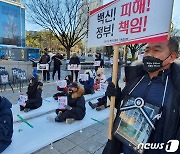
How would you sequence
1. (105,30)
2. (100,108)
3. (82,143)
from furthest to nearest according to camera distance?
1. (100,108)
2. (82,143)
3. (105,30)

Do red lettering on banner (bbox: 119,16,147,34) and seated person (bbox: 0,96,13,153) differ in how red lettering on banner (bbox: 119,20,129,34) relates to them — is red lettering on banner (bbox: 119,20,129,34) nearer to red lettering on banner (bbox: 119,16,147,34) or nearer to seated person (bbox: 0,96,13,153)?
red lettering on banner (bbox: 119,16,147,34)

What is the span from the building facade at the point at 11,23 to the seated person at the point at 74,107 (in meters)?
31.3

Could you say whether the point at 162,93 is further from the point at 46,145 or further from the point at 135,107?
the point at 46,145

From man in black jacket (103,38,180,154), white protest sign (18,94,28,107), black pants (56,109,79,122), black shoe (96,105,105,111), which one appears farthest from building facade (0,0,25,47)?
man in black jacket (103,38,180,154)

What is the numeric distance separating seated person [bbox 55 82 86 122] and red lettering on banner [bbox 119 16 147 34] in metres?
2.61

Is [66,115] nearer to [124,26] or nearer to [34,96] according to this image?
[34,96]

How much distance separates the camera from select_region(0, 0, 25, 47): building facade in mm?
31109

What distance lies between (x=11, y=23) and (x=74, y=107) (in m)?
33.7

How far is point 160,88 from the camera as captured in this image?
145cm

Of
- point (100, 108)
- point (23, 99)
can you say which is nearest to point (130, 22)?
point (23, 99)

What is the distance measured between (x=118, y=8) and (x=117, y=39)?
0.99ft

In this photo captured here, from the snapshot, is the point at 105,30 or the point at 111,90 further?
the point at 105,30

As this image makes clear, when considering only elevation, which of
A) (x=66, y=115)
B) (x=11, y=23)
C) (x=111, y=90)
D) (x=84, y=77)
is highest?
(x=11, y=23)

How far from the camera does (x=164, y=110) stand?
4.47ft
